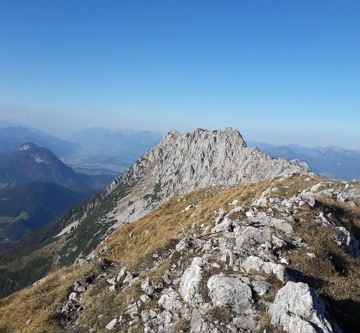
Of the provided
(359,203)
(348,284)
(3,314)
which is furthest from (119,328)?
(359,203)

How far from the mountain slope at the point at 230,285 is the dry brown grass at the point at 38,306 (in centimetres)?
8

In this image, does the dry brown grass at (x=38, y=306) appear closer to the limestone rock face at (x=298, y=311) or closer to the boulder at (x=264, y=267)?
the boulder at (x=264, y=267)

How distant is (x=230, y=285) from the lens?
66.0 ft

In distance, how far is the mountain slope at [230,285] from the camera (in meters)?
18.5

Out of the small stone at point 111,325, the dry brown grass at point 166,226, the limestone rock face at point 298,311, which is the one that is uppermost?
the limestone rock face at point 298,311

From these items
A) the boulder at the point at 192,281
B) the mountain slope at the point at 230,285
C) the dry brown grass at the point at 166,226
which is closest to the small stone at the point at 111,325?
the mountain slope at the point at 230,285

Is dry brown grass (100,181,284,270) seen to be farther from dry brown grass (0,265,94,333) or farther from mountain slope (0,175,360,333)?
dry brown grass (0,265,94,333)

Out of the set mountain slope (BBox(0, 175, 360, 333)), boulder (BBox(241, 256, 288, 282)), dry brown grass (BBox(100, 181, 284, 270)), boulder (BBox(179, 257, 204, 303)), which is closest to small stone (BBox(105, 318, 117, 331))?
mountain slope (BBox(0, 175, 360, 333))

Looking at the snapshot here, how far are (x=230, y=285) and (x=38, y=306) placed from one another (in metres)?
12.7

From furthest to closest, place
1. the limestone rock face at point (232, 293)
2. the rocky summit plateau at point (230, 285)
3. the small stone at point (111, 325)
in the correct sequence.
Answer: the small stone at point (111, 325), the limestone rock face at point (232, 293), the rocky summit plateau at point (230, 285)

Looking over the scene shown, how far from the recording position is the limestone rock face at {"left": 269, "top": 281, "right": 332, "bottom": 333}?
16.8 metres

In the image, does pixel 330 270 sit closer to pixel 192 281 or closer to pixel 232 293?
pixel 232 293

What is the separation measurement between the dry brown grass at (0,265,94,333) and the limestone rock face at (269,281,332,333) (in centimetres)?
1239

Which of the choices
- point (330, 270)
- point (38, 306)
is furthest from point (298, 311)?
point (38, 306)
